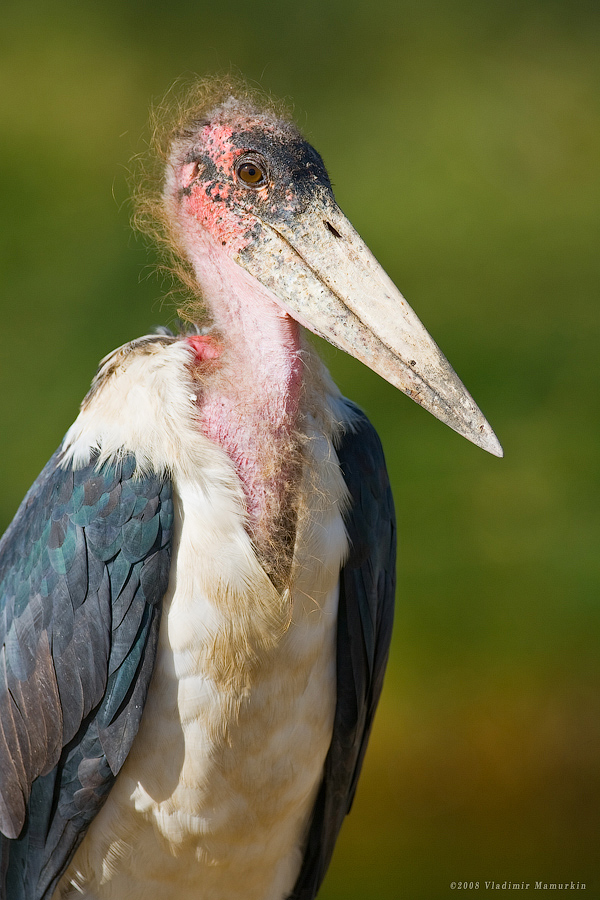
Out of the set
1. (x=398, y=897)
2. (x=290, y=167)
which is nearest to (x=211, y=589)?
(x=290, y=167)

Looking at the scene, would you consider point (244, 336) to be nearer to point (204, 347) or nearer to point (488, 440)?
point (204, 347)

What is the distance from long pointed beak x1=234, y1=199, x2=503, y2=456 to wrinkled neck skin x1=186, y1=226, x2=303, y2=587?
4cm

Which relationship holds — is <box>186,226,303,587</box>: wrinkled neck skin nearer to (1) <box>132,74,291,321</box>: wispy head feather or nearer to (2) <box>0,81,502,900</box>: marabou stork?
(2) <box>0,81,502,900</box>: marabou stork

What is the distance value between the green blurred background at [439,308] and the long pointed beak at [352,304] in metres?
2.23

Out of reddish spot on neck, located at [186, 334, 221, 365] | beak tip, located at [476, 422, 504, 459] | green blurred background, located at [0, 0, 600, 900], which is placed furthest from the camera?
green blurred background, located at [0, 0, 600, 900]

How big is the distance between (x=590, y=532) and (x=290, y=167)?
3.12 meters

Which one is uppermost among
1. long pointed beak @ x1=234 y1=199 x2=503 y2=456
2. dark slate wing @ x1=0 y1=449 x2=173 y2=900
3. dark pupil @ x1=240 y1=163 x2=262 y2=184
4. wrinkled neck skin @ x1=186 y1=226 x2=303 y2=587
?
dark pupil @ x1=240 y1=163 x2=262 y2=184

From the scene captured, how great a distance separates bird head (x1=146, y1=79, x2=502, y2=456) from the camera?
1188 millimetres

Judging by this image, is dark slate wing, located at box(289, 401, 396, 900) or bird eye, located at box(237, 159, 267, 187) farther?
dark slate wing, located at box(289, 401, 396, 900)

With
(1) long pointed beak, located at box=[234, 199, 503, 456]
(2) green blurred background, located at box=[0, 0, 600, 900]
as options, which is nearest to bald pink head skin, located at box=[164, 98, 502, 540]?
(1) long pointed beak, located at box=[234, 199, 503, 456]

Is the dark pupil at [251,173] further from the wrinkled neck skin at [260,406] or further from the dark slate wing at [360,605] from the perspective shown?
the dark slate wing at [360,605]

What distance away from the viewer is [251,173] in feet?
4.11

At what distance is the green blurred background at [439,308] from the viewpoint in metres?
3.43

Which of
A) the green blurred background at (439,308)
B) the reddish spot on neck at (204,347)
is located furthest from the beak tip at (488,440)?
the green blurred background at (439,308)
